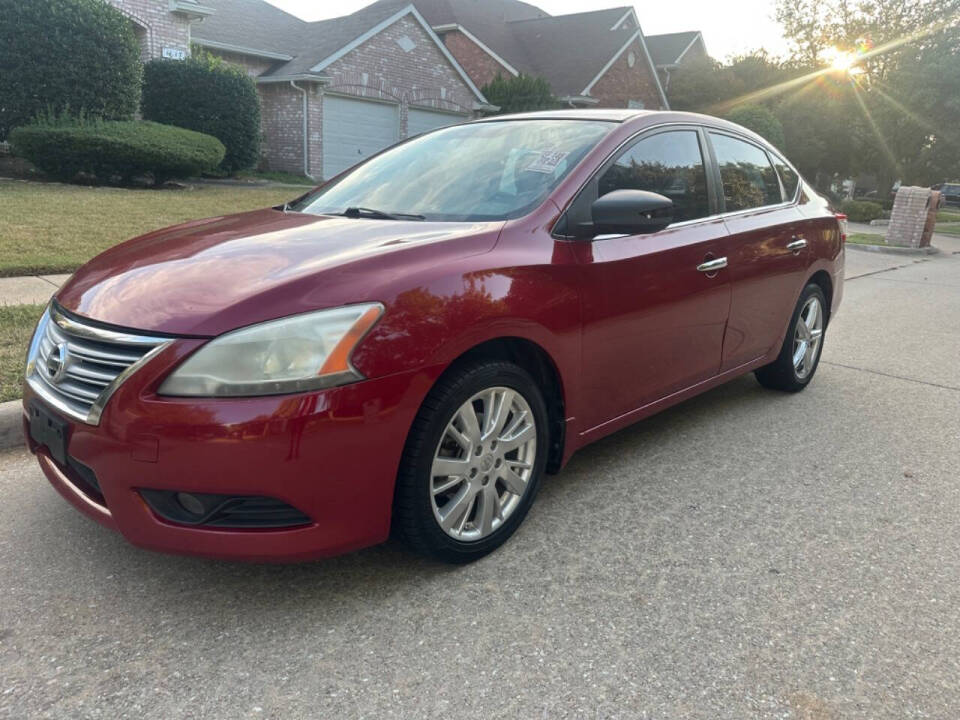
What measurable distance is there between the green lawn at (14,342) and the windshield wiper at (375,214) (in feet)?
6.33

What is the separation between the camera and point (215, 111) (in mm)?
17609

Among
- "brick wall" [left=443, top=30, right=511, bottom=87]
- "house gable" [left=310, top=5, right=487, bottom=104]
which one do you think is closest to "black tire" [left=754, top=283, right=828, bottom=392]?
"house gable" [left=310, top=5, right=487, bottom=104]

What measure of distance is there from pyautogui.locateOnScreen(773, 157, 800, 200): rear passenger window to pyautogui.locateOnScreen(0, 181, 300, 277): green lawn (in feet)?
19.2

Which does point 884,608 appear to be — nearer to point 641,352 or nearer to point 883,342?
point 641,352

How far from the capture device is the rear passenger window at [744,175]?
4.26 metres

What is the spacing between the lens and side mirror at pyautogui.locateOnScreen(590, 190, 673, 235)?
3137 mm

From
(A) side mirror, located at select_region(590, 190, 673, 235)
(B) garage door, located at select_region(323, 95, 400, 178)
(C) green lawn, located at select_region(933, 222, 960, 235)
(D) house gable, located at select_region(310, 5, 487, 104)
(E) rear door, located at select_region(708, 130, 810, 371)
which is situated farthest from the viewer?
(B) garage door, located at select_region(323, 95, 400, 178)

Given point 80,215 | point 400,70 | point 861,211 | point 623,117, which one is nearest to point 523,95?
point 400,70

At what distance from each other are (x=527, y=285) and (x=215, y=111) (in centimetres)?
1671

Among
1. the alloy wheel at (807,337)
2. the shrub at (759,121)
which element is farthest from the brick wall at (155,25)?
the shrub at (759,121)

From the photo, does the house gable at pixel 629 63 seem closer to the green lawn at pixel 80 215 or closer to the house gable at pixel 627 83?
the house gable at pixel 627 83

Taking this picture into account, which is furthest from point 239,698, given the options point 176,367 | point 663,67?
point 663,67

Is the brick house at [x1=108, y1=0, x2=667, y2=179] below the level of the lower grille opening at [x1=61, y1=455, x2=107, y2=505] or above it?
above

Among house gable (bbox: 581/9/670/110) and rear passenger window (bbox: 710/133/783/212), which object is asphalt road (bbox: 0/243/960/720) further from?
house gable (bbox: 581/9/670/110)
